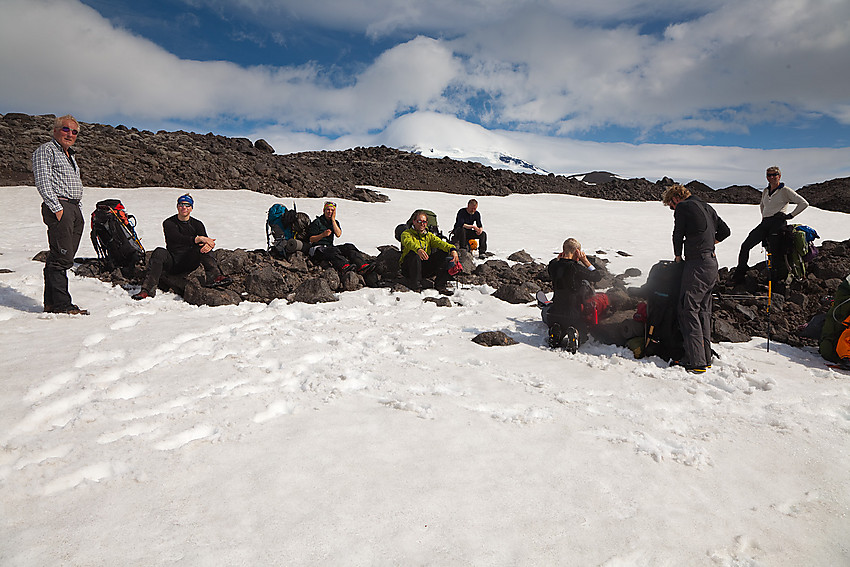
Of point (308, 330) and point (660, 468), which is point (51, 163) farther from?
point (660, 468)

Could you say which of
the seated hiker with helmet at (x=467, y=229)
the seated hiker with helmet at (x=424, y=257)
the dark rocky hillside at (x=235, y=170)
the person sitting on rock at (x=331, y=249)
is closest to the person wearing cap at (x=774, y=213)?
the seated hiker with helmet at (x=424, y=257)

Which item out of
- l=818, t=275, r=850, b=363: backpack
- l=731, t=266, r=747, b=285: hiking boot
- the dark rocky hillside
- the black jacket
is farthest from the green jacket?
the dark rocky hillside

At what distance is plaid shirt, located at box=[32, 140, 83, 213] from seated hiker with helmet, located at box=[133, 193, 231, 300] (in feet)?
5.34

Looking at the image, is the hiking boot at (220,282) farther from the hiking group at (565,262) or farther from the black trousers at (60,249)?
the black trousers at (60,249)

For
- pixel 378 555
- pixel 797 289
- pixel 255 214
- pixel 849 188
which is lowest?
pixel 378 555

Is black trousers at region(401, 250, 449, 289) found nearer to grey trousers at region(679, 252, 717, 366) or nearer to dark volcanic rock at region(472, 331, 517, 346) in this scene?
dark volcanic rock at region(472, 331, 517, 346)

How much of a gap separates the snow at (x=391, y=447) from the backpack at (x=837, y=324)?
0.19m

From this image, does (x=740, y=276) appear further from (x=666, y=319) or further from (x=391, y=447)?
(x=391, y=447)

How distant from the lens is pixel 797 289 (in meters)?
8.66

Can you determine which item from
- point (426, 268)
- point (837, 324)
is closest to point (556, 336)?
point (837, 324)

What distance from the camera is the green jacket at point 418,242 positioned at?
28.9ft

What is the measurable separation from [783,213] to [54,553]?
35.8 feet

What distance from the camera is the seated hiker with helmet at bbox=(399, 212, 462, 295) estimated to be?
8.72m

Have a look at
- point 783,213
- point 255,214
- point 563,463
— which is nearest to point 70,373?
point 563,463
